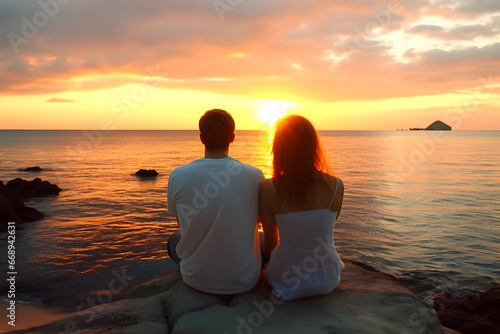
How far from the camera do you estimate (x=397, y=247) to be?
10992 mm

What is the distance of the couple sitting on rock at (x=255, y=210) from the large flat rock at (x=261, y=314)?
0.61 ft

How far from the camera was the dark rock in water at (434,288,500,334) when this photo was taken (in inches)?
233

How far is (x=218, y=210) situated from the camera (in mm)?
4141

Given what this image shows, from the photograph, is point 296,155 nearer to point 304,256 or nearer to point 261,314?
point 304,256

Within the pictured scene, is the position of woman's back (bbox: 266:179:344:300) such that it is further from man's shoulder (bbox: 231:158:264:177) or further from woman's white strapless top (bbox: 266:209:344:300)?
man's shoulder (bbox: 231:158:264:177)

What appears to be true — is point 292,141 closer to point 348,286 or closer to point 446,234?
point 348,286

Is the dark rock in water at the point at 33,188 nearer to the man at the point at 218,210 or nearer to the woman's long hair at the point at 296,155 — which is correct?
the man at the point at 218,210

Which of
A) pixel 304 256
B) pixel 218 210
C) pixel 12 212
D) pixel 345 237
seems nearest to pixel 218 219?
pixel 218 210

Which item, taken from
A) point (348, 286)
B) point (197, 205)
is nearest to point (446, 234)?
point (348, 286)

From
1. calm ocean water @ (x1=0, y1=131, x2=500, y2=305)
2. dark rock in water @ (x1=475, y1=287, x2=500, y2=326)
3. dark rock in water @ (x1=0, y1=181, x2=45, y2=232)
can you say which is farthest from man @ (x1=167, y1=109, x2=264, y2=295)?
dark rock in water @ (x1=0, y1=181, x2=45, y2=232)

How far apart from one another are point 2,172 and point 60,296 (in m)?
29.8

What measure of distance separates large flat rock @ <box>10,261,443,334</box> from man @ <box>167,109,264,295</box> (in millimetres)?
319

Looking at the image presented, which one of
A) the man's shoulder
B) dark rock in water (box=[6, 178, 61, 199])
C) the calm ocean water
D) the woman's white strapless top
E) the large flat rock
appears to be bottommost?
the calm ocean water

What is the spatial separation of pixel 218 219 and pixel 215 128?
102 cm
